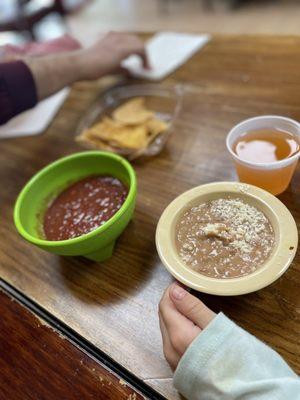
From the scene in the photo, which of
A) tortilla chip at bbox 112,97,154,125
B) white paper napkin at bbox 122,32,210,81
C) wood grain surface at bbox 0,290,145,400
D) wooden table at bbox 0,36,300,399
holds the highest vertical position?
white paper napkin at bbox 122,32,210,81

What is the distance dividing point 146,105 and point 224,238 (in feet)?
2.16

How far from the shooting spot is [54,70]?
1161mm

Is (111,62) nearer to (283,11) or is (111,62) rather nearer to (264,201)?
(264,201)

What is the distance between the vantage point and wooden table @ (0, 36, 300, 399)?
0.64 meters

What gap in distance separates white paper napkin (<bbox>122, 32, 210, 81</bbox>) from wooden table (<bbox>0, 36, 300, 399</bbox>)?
40mm

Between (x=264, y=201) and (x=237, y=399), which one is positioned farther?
(x=264, y=201)

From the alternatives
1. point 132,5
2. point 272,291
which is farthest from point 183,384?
point 132,5

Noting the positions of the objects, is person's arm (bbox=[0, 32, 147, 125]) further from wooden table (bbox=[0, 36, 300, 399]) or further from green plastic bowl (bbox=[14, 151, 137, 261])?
green plastic bowl (bbox=[14, 151, 137, 261])

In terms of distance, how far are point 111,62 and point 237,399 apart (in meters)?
1.05

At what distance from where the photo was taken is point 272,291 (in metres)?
0.66

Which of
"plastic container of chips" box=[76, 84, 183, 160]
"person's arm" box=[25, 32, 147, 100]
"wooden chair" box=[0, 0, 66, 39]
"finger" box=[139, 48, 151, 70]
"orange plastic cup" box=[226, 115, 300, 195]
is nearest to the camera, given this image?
"orange plastic cup" box=[226, 115, 300, 195]

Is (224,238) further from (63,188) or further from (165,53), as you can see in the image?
(165,53)

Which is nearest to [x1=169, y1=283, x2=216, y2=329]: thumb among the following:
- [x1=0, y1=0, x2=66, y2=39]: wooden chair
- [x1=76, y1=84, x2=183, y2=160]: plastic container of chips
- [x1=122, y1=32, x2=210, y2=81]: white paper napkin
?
[x1=76, y1=84, x2=183, y2=160]: plastic container of chips

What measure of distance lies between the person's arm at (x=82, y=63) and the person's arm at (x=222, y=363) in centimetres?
85
